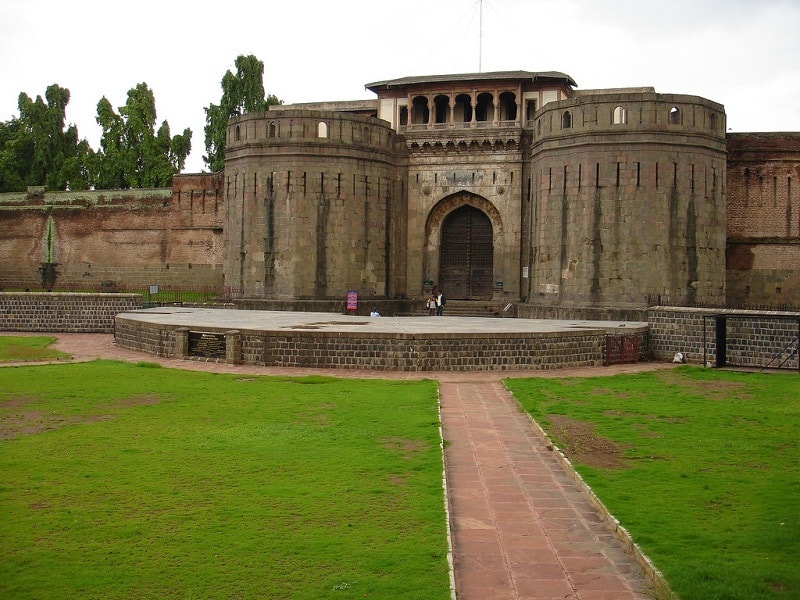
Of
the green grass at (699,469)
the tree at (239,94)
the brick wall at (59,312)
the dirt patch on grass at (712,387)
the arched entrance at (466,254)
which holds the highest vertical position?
the tree at (239,94)

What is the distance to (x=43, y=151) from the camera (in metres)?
44.2

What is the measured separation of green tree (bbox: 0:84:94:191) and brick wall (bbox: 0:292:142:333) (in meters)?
21.0

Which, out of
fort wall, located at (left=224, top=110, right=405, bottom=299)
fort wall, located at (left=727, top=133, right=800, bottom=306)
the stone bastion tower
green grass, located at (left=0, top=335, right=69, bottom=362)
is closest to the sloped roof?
the stone bastion tower

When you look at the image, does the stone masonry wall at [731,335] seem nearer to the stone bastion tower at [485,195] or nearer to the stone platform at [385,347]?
the stone platform at [385,347]

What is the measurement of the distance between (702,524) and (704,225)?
21.0 meters

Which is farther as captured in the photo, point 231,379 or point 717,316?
point 717,316

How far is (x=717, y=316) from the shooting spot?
57.8ft

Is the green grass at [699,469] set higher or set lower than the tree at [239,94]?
lower

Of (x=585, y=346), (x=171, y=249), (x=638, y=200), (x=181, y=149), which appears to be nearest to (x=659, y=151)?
(x=638, y=200)

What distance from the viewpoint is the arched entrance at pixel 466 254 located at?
30688 mm

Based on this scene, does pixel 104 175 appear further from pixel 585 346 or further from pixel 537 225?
pixel 585 346

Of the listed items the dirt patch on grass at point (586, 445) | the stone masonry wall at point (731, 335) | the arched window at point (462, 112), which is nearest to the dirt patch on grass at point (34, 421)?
the dirt patch on grass at point (586, 445)

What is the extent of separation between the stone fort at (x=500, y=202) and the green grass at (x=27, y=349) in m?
8.43

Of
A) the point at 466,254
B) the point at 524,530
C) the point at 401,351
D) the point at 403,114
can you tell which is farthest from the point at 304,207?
the point at 524,530
